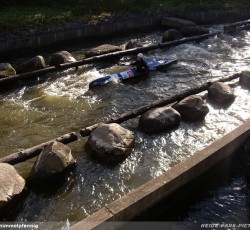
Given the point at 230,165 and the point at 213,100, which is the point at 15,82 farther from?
the point at 230,165

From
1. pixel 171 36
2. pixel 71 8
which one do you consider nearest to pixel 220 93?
pixel 171 36

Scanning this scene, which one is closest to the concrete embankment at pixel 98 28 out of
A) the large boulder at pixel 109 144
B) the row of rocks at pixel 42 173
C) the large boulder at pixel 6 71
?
the large boulder at pixel 6 71

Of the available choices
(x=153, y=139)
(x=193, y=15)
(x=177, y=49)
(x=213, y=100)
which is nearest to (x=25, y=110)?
(x=153, y=139)

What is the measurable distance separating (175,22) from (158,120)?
15.0 metres

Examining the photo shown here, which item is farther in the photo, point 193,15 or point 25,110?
point 193,15

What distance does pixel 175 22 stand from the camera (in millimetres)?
23406

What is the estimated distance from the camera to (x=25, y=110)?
1182 cm

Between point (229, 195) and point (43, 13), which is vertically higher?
point (43, 13)

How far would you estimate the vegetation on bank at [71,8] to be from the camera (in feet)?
61.8

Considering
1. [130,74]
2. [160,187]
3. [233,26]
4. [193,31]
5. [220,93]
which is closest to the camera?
[160,187]

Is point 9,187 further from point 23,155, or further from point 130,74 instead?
point 130,74

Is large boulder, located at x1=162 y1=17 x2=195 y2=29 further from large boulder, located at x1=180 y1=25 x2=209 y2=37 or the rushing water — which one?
the rushing water

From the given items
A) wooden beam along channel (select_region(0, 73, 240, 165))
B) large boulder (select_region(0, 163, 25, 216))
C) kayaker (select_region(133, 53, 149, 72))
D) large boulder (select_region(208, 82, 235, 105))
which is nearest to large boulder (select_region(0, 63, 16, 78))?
kayaker (select_region(133, 53, 149, 72))

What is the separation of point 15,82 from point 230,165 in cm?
956
